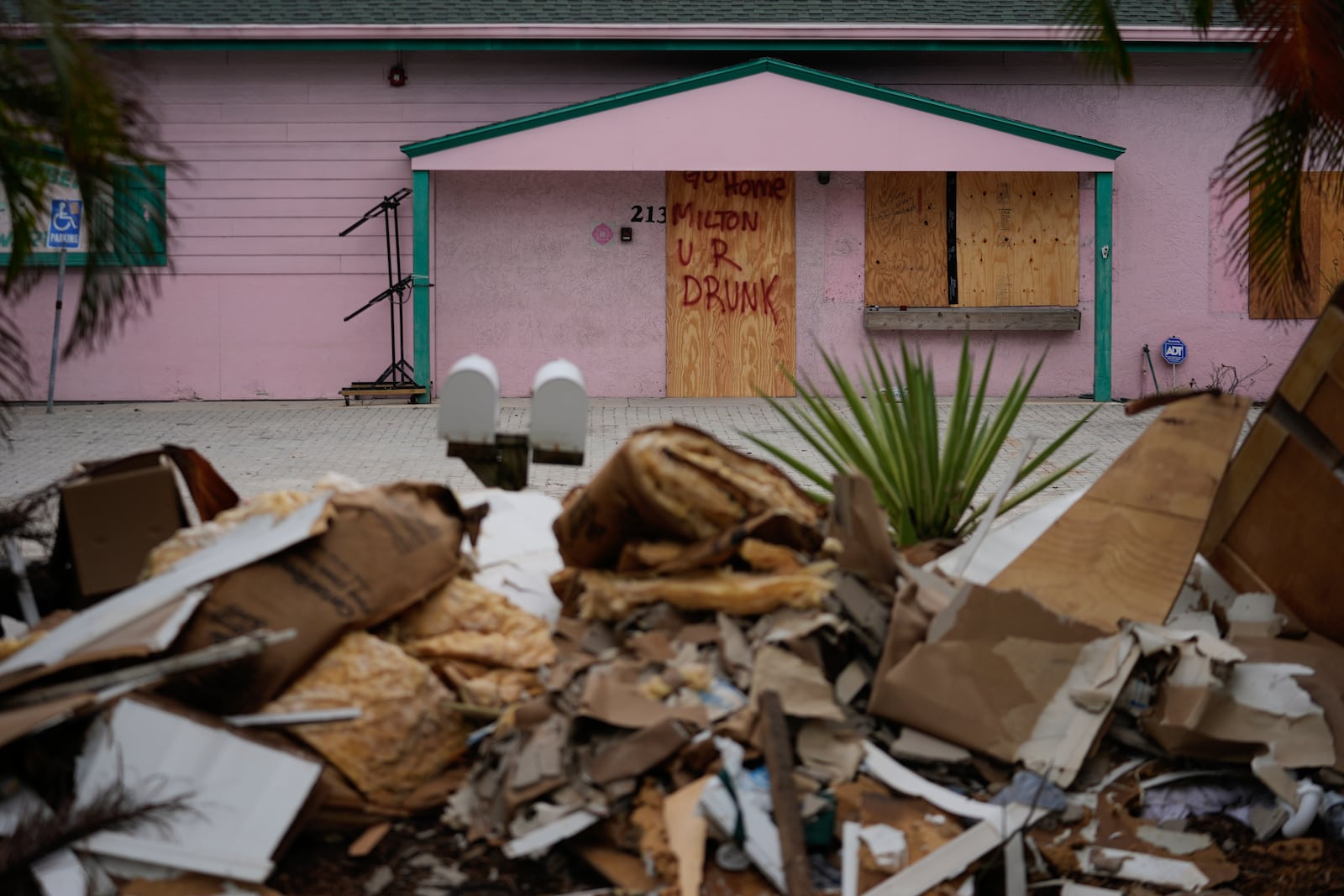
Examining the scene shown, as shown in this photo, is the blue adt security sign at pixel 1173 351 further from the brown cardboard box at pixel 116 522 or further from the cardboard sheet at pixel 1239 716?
the brown cardboard box at pixel 116 522

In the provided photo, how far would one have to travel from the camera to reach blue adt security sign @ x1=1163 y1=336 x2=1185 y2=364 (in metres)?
13.9

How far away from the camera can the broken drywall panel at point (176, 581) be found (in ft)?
10.2

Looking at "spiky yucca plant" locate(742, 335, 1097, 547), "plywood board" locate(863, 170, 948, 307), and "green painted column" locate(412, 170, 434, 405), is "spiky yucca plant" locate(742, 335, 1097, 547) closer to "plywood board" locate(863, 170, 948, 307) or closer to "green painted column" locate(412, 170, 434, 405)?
"green painted column" locate(412, 170, 434, 405)

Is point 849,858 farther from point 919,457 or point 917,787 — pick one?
point 919,457

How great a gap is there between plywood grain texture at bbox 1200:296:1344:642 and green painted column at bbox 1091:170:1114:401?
992 cm

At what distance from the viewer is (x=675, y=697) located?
3240 millimetres

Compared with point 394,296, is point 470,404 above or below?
below

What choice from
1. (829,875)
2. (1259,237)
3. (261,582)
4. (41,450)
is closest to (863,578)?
(829,875)

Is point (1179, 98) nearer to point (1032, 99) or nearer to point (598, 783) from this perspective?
point (1032, 99)

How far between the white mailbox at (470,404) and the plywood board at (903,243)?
10.3m

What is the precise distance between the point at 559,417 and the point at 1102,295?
1121cm

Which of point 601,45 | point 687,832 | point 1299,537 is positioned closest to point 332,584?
point 687,832

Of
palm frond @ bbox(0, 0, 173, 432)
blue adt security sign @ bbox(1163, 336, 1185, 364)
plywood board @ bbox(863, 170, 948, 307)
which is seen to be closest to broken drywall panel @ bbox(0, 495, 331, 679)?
palm frond @ bbox(0, 0, 173, 432)

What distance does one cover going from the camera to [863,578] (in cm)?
369
